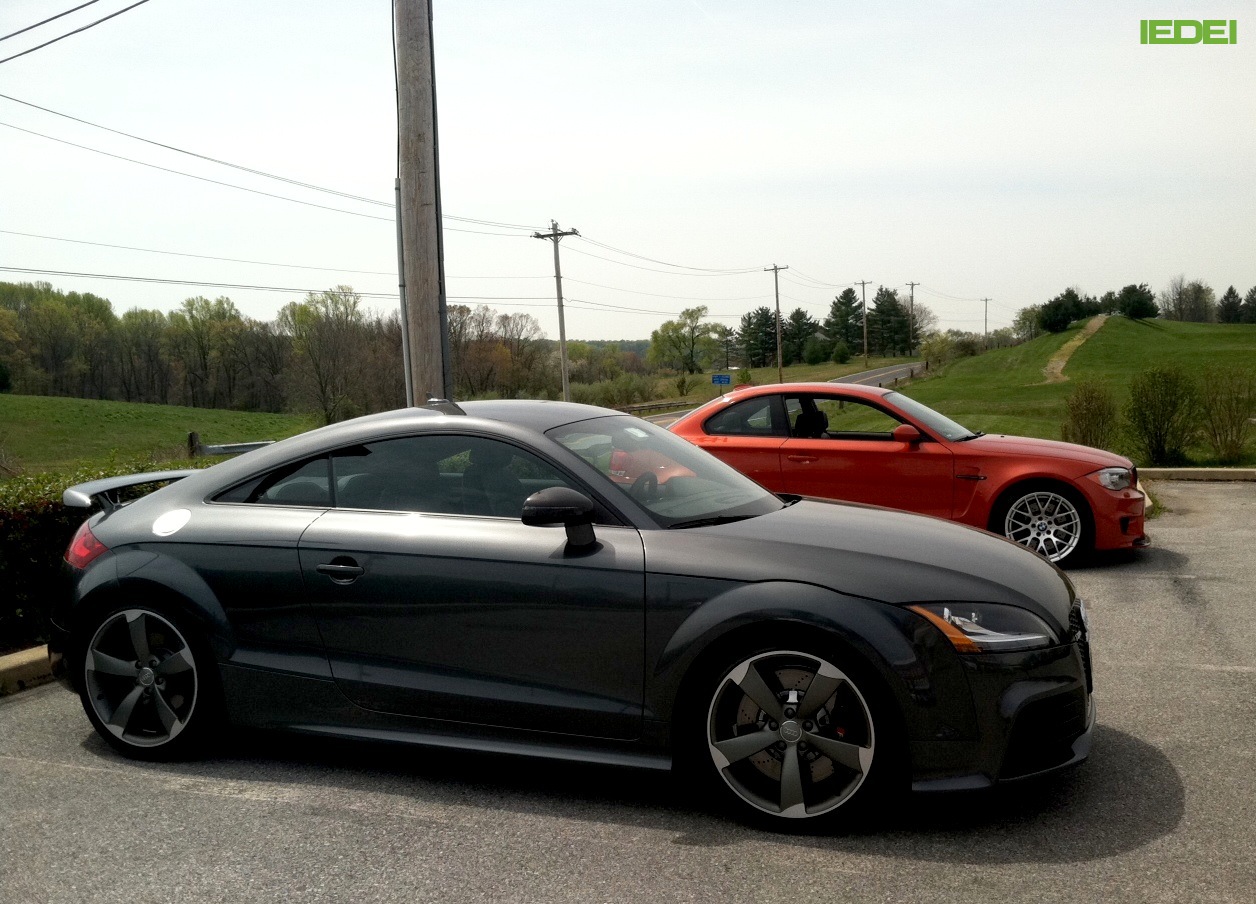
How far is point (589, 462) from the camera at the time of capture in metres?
4.18

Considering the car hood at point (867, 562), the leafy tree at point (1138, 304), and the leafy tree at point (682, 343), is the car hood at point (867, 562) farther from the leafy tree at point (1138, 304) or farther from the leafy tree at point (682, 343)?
the leafy tree at point (682, 343)

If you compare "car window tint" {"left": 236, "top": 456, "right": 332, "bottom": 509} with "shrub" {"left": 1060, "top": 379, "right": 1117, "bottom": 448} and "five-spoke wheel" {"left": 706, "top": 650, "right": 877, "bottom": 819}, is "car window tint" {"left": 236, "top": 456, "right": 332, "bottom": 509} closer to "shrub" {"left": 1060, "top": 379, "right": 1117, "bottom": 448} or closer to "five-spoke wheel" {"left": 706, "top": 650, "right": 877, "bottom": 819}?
"five-spoke wheel" {"left": 706, "top": 650, "right": 877, "bottom": 819}

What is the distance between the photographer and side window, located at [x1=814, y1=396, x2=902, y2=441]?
29.2 ft

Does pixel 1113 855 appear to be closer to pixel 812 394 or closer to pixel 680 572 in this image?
pixel 680 572

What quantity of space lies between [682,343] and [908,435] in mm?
159813

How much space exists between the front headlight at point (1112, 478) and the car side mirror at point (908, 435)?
1397mm

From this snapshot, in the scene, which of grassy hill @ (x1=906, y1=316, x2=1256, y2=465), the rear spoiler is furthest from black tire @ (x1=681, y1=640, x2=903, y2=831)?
grassy hill @ (x1=906, y1=316, x2=1256, y2=465)

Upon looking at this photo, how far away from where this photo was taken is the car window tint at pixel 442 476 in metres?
4.15

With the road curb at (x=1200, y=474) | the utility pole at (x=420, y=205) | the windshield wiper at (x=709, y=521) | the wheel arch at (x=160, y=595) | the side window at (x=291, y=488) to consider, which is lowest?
the road curb at (x=1200, y=474)

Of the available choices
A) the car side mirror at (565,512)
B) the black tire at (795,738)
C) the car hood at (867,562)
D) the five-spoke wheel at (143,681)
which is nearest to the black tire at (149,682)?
the five-spoke wheel at (143,681)

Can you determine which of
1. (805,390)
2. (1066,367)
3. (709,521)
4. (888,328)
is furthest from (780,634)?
(888,328)

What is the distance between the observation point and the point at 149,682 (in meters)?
4.46

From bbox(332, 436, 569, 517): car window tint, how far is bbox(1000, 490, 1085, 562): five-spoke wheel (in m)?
5.56

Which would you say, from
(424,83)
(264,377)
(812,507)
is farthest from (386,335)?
(812,507)
